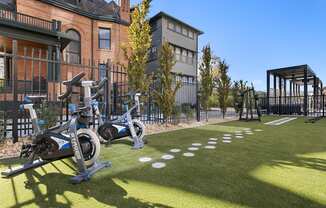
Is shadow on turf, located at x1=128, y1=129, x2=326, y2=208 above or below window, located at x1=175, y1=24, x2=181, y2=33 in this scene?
below

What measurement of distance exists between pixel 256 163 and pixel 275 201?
1.28 meters

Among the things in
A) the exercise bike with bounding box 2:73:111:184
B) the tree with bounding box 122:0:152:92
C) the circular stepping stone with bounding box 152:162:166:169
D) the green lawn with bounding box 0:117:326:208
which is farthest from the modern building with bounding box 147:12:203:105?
the exercise bike with bounding box 2:73:111:184

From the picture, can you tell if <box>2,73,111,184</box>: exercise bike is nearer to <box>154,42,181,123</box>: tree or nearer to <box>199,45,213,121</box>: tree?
<box>154,42,181,123</box>: tree

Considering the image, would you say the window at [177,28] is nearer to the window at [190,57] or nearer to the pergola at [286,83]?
the window at [190,57]

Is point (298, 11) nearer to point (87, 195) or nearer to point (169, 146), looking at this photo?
point (169, 146)

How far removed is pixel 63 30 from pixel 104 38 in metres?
3.14

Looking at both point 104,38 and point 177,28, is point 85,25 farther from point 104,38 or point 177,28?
point 177,28

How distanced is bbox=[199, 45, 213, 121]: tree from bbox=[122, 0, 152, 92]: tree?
12.2 ft

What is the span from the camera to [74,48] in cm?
1526

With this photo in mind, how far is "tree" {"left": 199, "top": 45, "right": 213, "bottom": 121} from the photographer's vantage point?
33.8 ft

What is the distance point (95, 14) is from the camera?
1652 cm

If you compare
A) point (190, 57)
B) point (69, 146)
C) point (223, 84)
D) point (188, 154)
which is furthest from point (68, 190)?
point (190, 57)

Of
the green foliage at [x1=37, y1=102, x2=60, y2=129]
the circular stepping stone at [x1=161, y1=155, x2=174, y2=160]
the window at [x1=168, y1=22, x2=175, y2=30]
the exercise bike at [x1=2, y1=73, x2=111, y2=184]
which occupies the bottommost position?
the circular stepping stone at [x1=161, y1=155, x2=174, y2=160]

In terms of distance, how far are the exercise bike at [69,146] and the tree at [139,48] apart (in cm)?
440
